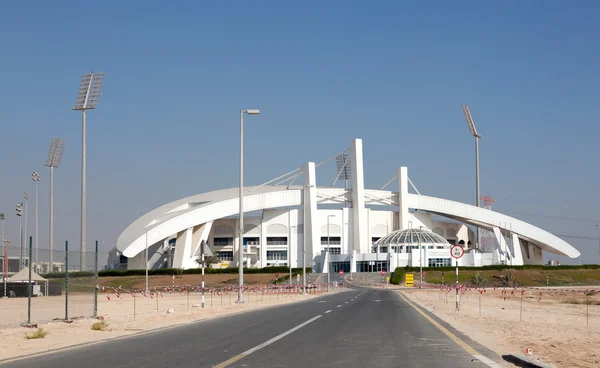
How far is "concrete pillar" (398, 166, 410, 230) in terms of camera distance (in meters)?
136

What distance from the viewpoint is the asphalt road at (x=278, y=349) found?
1315 centimetres

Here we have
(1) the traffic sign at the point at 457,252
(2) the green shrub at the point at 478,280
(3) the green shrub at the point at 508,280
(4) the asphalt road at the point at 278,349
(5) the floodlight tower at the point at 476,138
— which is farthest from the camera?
(5) the floodlight tower at the point at 476,138

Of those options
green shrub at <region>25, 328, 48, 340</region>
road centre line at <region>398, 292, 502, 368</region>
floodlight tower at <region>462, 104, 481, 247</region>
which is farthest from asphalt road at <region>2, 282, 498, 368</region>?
floodlight tower at <region>462, 104, 481, 247</region>

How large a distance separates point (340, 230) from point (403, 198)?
1393 centimetres

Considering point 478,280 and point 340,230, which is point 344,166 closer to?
point 340,230

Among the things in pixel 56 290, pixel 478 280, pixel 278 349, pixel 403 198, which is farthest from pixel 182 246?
pixel 278 349

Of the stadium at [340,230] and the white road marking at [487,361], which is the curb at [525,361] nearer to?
the white road marking at [487,361]

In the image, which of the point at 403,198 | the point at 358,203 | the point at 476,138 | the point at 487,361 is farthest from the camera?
the point at 476,138

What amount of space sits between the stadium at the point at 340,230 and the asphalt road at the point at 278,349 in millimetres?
98950

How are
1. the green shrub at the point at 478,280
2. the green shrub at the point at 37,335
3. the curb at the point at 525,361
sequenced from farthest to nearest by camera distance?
the green shrub at the point at 478,280
the green shrub at the point at 37,335
the curb at the point at 525,361

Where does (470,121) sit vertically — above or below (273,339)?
above

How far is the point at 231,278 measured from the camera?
101625 millimetres

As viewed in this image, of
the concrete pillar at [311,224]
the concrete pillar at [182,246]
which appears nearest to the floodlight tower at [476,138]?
the concrete pillar at [311,224]

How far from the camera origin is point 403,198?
136 meters
